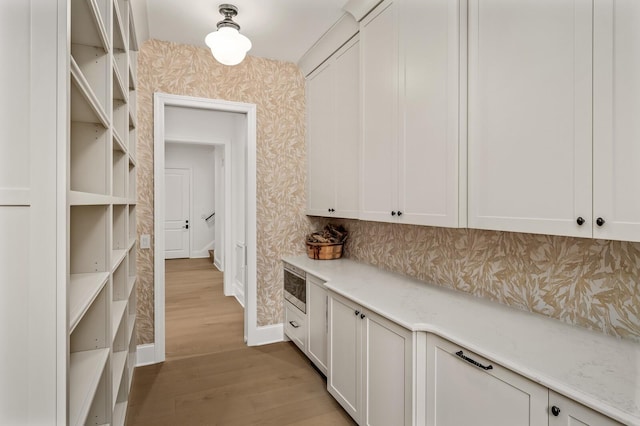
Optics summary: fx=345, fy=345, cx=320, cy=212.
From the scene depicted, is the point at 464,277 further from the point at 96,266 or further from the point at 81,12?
the point at 81,12

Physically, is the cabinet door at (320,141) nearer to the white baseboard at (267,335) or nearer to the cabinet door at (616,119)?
the white baseboard at (267,335)

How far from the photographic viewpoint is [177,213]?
26.2ft

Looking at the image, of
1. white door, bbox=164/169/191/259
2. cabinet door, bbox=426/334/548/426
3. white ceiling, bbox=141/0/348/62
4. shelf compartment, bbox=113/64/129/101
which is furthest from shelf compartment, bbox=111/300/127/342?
white door, bbox=164/169/191/259

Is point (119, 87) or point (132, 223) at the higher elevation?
point (119, 87)

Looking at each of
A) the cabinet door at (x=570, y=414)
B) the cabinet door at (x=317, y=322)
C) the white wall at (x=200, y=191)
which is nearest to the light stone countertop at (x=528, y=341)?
the cabinet door at (x=570, y=414)

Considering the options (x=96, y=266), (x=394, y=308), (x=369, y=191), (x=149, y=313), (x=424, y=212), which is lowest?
(x=149, y=313)

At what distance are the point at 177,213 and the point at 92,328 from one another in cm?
704

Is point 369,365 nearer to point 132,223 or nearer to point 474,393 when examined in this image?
point 474,393

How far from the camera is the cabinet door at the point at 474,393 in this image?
1.10 meters

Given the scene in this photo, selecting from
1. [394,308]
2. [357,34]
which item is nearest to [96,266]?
[394,308]

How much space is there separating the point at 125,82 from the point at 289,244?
6.34ft

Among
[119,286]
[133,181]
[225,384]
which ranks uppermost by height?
[133,181]

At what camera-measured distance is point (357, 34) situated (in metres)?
2.52

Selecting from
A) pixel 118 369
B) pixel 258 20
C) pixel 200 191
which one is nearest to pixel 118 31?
pixel 258 20
